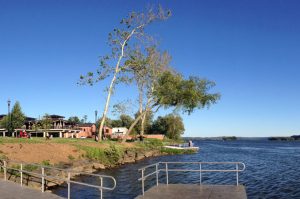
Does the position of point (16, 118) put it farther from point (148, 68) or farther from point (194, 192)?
point (194, 192)

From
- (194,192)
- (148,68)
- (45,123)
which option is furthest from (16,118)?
(194,192)

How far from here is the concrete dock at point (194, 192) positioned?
15320mm

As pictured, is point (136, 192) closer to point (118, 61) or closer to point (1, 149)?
point (1, 149)

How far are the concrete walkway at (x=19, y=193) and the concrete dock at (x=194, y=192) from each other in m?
4.29

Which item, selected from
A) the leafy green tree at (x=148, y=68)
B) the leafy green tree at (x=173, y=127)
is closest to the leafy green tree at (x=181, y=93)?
the leafy green tree at (x=148, y=68)

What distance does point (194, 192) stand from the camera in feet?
53.6

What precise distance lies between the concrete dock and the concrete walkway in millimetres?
4292

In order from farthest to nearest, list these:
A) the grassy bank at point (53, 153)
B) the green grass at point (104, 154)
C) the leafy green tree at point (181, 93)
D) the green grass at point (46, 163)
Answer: the leafy green tree at point (181, 93), the green grass at point (104, 154), the grassy bank at point (53, 153), the green grass at point (46, 163)

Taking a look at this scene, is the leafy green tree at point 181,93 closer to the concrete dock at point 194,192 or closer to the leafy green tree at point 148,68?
the leafy green tree at point 148,68

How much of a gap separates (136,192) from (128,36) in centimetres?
3896

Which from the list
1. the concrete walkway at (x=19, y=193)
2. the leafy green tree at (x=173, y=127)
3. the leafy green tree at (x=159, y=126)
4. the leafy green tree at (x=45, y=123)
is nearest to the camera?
the concrete walkway at (x=19, y=193)

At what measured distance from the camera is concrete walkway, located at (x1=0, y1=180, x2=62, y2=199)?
15.8 metres

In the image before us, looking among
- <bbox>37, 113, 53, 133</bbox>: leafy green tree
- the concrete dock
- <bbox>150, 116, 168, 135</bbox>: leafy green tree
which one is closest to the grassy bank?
the concrete dock

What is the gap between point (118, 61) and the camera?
199 ft
